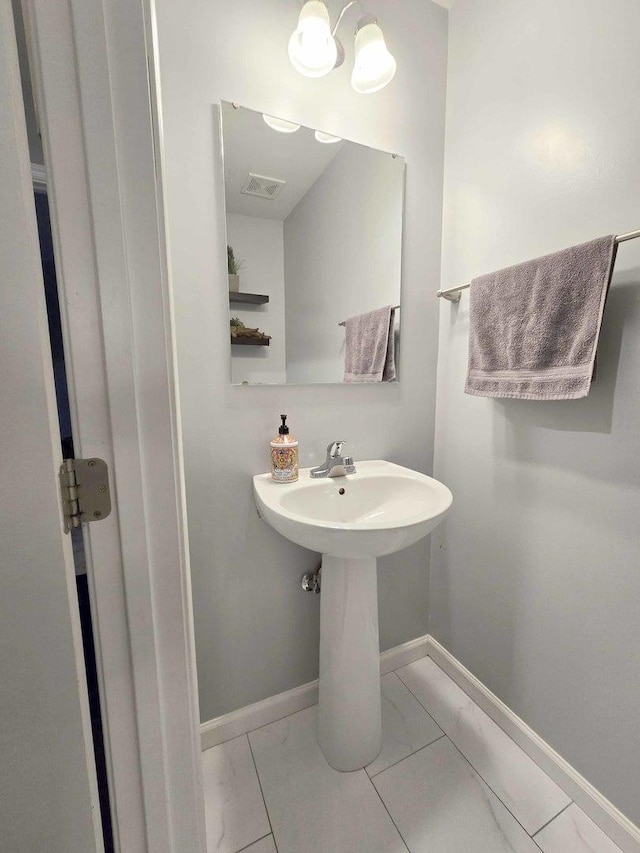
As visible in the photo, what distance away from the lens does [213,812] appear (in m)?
0.94

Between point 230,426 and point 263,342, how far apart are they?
0.28 m

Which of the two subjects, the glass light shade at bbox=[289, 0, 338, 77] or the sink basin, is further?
the glass light shade at bbox=[289, 0, 338, 77]

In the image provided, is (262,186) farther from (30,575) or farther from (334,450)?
(30,575)

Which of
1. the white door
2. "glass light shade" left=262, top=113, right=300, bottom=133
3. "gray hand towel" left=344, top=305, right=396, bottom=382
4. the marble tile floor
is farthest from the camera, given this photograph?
"gray hand towel" left=344, top=305, right=396, bottom=382

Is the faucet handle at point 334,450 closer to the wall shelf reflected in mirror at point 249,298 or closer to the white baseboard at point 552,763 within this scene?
the wall shelf reflected in mirror at point 249,298

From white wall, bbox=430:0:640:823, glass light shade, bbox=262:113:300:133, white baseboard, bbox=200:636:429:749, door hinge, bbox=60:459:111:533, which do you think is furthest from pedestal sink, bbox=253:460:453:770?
glass light shade, bbox=262:113:300:133

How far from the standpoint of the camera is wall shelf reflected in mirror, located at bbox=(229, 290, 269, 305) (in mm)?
1015

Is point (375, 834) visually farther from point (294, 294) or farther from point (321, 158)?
point (321, 158)

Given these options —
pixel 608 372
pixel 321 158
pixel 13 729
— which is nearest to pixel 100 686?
pixel 13 729

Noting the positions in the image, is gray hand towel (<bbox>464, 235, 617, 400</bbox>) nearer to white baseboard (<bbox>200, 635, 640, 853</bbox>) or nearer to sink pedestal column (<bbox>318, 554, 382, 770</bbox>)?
sink pedestal column (<bbox>318, 554, 382, 770</bbox>)

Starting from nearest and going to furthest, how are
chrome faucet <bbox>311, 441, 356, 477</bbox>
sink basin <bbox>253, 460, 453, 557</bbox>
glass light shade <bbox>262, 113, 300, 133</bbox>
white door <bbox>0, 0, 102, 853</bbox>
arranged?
white door <bbox>0, 0, 102, 853</bbox> < sink basin <bbox>253, 460, 453, 557</bbox> < glass light shade <bbox>262, 113, 300, 133</bbox> < chrome faucet <bbox>311, 441, 356, 477</bbox>

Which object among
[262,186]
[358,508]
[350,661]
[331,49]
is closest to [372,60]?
[331,49]

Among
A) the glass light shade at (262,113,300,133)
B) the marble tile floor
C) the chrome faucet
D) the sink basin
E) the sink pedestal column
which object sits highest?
the glass light shade at (262,113,300,133)

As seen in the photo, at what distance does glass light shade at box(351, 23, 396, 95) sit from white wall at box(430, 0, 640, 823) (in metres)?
0.35
